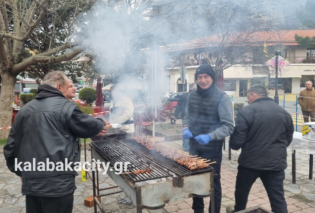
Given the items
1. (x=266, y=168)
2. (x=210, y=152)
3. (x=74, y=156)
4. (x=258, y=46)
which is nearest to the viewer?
(x=74, y=156)

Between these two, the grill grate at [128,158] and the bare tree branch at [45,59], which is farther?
the bare tree branch at [45,59]

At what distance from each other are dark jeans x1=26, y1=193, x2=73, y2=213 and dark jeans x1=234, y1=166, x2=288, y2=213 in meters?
1.87

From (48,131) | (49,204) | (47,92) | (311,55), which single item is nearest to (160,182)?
(49,204)

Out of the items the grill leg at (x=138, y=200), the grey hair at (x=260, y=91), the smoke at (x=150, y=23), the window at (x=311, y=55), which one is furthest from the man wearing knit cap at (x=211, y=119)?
the window at (x=311, y=55)

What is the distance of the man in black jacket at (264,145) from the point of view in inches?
103

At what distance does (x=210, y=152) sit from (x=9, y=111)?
7.38m

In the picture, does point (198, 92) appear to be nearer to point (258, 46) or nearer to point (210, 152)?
point (210, 152)

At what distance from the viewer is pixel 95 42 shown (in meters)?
5.52

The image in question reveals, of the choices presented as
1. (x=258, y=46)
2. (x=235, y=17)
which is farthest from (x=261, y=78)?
(x=235, y=17)

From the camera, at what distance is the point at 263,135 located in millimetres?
2656

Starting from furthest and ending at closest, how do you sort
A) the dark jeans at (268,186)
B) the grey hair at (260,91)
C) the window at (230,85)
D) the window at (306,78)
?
the window at (230,85)
the window at (306,78)
the grey hair at (260,91)
the dark jeans at (268,186)

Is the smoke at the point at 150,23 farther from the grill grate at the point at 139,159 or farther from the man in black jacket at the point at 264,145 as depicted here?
the grill grate at the point at 139,159

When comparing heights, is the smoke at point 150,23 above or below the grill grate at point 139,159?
above

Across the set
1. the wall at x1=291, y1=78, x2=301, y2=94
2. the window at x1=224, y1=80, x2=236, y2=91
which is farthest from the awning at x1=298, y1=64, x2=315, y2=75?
the window at x1=224, y1=80, x2=236, y2=91
